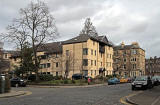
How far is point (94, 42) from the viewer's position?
57594 mm

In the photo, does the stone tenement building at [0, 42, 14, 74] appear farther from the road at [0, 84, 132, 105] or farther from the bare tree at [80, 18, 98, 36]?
the road at [0, 84, 132, 105]

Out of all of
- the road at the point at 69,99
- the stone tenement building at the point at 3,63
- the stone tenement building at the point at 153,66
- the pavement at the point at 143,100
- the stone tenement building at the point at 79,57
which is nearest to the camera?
the pavement at the point at 143,100

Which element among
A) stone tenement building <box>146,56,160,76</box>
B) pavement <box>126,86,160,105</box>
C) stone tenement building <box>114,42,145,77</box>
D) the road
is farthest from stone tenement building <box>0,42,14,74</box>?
stone tenement building <box>146,56,160,76</box>

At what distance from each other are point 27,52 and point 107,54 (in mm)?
28224

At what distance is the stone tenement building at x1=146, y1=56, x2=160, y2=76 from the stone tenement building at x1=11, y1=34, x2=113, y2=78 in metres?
59.8

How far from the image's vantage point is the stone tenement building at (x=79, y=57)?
5347 cm

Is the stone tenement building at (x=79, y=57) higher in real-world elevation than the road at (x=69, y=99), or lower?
higher

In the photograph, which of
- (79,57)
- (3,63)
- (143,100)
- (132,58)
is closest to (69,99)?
(143,100)

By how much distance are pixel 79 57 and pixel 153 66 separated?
78.3 metres

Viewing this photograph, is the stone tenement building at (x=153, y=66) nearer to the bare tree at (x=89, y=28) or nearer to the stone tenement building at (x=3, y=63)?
the bare tree at (x=89, y=28)

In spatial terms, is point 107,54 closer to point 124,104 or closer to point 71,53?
point 71,53

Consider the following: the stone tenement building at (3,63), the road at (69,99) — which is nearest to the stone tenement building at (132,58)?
the stone tenement building at (3,63)

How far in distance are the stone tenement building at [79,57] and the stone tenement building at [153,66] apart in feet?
196

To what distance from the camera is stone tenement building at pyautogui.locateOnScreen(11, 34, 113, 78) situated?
53469 mm
